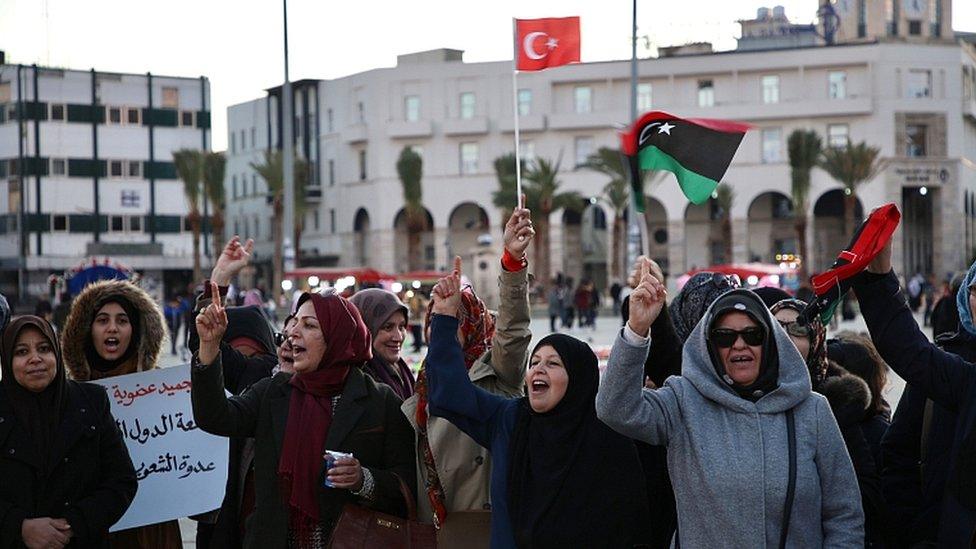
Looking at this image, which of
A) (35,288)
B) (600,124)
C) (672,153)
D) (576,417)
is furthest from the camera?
(600,124)

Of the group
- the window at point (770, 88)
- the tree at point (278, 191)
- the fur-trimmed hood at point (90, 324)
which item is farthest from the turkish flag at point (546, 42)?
the window at point (770, 88)

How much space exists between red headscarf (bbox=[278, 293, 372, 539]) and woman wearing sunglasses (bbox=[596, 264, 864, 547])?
130 cm

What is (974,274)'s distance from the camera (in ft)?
15.9

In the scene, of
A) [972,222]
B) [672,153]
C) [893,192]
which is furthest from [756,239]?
[672,153]

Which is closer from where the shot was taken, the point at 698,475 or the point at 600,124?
the point at 698,475

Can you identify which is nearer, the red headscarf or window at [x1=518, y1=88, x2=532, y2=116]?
the red headscarf

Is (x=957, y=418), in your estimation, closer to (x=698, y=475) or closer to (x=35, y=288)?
(x=698, y=475)

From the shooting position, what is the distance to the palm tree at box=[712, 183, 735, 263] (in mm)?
69625

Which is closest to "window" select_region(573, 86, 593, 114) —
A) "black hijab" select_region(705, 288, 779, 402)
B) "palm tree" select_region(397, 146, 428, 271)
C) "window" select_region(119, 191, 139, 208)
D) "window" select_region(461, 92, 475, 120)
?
"window" select_region(461, 92, 475, 120)

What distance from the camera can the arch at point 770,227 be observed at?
73312 mm

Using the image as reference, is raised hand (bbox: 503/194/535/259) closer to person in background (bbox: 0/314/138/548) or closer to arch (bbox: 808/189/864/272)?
person in background (bbox: 0/314/138/548)

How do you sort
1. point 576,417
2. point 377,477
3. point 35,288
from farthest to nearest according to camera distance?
point 35,288
point 377,477
point 576,417

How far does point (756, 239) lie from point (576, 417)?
7061cm

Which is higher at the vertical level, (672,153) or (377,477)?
(672,153)
